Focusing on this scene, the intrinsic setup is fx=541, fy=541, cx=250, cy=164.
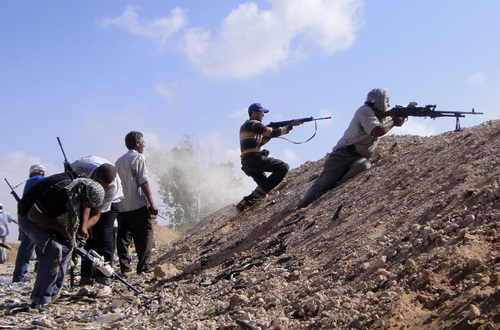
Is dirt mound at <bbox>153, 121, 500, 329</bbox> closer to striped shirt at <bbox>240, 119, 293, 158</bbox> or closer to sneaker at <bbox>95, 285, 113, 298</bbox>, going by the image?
sneaker at <bbox>95, 285, 113, 298</bbox>

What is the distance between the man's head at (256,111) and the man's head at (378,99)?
188 centimetres

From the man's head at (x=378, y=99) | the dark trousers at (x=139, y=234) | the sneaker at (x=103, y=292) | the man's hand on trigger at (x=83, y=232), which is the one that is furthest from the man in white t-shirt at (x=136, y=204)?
the man's head at (x=378, y=99)

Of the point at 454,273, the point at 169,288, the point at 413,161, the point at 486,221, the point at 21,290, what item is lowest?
the point at 454,273

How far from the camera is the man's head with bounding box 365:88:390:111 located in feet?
23.9

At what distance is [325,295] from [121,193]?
3055 millimetres

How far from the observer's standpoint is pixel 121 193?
6.00 meters

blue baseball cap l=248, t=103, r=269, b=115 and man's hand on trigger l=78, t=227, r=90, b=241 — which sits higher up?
blue baseball cap l=248, t=103, r=269, b=115

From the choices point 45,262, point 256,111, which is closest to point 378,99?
point 256,111

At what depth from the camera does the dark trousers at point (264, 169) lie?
8547mm

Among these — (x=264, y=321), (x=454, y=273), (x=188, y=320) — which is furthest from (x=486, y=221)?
(x=188, y=320)

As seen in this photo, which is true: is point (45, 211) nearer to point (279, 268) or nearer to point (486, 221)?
point (279, 268)

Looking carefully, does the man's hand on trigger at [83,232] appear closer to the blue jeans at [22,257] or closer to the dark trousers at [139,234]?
the dark trousers at [139,234]

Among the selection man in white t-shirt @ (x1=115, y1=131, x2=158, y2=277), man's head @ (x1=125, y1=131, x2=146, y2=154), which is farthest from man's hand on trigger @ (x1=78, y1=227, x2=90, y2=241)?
man's head @ (x1=125, y1=131, x2=146, y2=154)

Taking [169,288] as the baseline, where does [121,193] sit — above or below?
above
